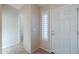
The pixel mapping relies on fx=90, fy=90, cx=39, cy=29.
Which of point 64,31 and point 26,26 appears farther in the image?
point 64,31

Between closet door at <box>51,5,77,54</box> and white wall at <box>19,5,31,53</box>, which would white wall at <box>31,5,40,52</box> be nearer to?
white wall at <box>19,5,31,53</box>

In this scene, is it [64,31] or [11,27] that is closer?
[11,27]

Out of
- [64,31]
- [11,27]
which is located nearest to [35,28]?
[11,27]

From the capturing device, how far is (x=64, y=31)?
2203 mm

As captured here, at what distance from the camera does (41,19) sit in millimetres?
1842

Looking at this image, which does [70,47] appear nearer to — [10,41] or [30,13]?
[30,13]

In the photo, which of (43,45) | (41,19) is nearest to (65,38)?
(43,45)

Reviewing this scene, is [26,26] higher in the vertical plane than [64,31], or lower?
higher

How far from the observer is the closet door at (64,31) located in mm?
2084

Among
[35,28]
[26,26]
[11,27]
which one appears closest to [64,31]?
[35,28]

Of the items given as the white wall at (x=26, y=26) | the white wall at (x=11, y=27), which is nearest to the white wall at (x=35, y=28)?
the white wall at (x=26, y=26)

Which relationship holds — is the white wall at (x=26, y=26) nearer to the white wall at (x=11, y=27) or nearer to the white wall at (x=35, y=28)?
the white wall at (x=35, y=28)

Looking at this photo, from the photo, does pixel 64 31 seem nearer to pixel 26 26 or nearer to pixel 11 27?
pixel 26 26
